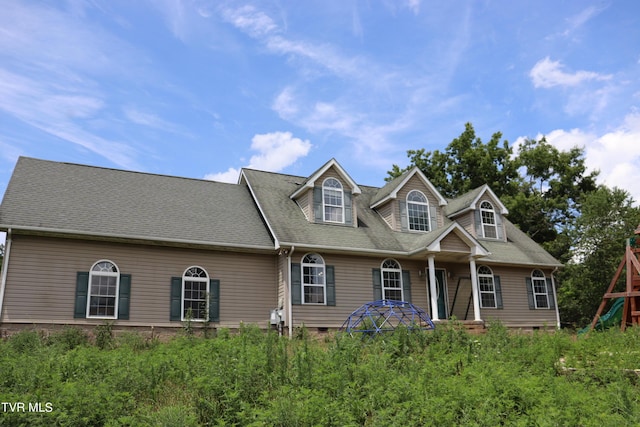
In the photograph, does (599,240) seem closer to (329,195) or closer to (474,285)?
(474,285)

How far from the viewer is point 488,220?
77.4 feet

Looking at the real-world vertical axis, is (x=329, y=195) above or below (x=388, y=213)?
above

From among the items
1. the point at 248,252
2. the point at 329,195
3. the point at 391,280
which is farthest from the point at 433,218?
the point at 248,252

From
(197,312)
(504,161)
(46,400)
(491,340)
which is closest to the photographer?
(46,400)

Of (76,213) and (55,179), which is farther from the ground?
(55,179)

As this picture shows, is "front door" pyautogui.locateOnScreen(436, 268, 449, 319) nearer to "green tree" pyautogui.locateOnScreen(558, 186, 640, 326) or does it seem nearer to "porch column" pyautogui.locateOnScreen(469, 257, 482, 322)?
"porch column" pyautogui.locateOnScreen(469, 257, 482, 322)

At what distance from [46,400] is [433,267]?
14.4 meters

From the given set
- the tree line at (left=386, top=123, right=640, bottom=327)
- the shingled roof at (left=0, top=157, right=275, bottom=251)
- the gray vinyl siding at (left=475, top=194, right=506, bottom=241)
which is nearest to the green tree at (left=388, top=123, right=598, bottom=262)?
the tree line at (left=386, top=123, right=640, bottom=327)

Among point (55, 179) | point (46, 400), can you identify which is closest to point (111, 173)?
point (55, 179)

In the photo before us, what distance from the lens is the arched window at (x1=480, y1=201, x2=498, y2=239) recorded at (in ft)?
76.5

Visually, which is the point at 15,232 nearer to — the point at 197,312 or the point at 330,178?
the point at 197,312

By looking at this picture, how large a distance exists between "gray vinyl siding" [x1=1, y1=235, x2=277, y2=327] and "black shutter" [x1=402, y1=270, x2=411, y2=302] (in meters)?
4.83

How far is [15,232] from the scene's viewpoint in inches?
585

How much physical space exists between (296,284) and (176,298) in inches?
151
